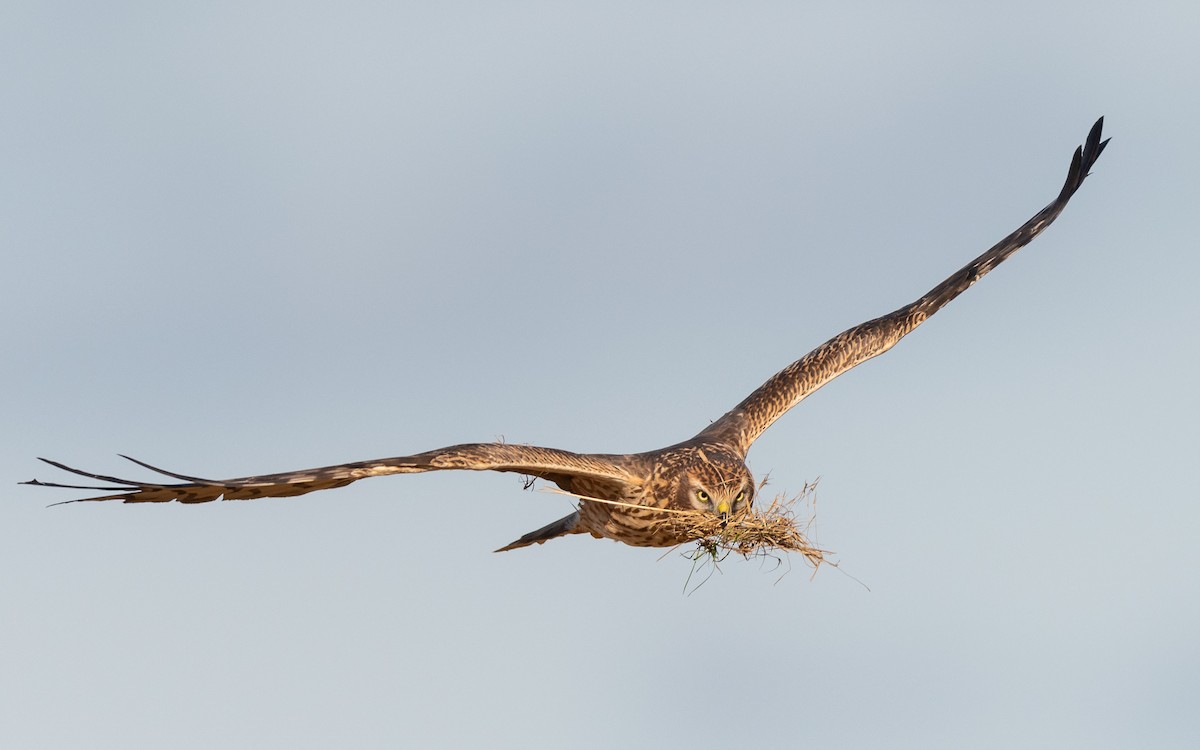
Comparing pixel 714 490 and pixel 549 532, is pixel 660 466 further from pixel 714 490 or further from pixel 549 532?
pixel 549 532

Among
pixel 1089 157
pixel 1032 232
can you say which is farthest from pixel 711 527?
pixel 1089 157

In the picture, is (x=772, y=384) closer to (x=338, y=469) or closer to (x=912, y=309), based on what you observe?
(x=912, y=309)

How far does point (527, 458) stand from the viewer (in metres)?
12.9

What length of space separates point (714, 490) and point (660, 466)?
589 millimetres

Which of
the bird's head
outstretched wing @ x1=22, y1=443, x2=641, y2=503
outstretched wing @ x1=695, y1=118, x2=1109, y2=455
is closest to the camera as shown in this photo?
outstretched wing @ x1=22, y1=443, x2=641, y2=503

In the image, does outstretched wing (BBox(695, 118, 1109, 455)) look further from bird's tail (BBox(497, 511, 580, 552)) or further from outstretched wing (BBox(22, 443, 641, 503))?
outstretched wing (BBox(22, 443, 641, 503))

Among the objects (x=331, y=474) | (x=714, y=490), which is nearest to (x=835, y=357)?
(x=714, y=490)

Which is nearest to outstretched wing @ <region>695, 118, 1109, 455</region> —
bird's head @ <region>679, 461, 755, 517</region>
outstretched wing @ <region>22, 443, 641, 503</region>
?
bird's head @ <region>679, 461, 755, 517</region>

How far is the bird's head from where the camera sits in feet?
45.9

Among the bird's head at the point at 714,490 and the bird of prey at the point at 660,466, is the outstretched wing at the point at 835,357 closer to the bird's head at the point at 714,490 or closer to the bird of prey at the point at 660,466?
the bird of prey at the point at 660,466

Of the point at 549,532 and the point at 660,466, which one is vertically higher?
the point at 549,532

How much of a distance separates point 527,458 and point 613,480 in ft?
4.36

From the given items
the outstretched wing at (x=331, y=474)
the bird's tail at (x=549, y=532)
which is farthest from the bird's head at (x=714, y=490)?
the bird's tail at (x=549, y=532)

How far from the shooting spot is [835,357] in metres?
17.1
